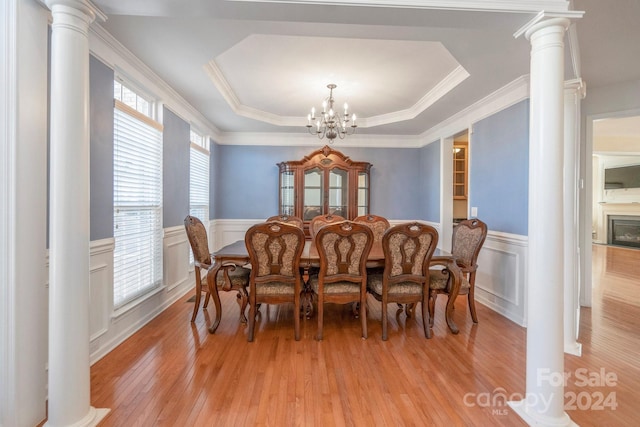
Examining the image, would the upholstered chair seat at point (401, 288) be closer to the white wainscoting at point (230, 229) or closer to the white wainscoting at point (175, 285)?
the white wainscoting at point (175, 285)

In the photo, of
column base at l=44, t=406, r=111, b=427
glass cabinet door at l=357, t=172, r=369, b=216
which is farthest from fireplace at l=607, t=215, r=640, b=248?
column base at l=44, t=406, r=111, b=427

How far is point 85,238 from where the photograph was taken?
5.03ft

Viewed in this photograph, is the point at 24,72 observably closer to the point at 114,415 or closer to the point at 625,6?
the point at 114,415

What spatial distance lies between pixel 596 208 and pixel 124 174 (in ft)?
37.5

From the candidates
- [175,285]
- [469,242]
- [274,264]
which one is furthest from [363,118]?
[175,285]

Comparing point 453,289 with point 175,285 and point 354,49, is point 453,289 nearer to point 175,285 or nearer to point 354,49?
point 354,49

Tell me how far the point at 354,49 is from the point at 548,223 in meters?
2.05

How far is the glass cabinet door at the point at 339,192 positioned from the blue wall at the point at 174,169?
219 centimetres

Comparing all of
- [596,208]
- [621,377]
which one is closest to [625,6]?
[621,377]

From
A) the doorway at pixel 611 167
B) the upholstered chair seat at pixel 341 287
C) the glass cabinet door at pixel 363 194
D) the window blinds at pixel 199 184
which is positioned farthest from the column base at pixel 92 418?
the doorway at pixel 611 167

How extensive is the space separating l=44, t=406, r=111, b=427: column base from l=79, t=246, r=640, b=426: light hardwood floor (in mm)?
54

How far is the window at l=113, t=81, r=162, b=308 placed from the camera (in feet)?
8.20

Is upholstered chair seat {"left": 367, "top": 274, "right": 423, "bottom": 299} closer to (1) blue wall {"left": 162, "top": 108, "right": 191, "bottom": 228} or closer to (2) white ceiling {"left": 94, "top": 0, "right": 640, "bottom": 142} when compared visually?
(2) white ceiling {"left": 94, "top": 0, "right": 640, "bottom": 142}

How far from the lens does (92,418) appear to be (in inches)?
61.6
